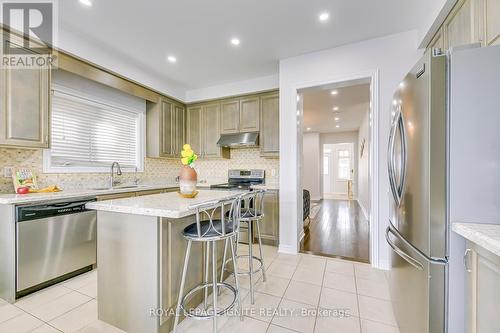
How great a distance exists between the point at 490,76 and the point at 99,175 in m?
4.13

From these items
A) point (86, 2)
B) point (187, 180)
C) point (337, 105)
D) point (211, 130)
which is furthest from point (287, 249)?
point (337, 105)

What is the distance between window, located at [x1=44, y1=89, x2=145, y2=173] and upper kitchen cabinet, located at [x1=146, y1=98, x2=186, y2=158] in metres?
0.15

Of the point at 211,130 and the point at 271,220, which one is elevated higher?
the point at 211,130

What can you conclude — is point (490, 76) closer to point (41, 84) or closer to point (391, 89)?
point (391, 89)

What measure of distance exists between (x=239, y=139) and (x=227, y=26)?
178 cm

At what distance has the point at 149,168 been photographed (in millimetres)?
4066

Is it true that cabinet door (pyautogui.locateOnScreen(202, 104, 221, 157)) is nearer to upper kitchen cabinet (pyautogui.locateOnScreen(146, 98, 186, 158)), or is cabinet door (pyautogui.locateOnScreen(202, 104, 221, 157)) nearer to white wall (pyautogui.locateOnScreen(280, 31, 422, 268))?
upper kitchen cabinet (pyautogui.locateOnScreen(146, 98, 186, 158))

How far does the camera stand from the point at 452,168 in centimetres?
111

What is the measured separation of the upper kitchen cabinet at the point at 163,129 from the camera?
3.87 m

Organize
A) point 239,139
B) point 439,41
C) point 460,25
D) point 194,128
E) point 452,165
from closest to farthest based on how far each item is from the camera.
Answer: point 452,165 < point 460,25 < point 439,41 < point 239,139 < point 194,128

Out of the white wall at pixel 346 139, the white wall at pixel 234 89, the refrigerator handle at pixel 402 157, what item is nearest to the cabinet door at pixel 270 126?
the white wall at pixel 234 89

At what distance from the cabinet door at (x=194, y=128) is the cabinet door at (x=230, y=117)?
545 millimetres

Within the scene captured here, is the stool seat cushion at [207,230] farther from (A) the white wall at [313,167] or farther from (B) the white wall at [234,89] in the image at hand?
(A) the white wall at [313,167]

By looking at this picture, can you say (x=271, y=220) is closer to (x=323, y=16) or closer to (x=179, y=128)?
(x=179, y=128)
